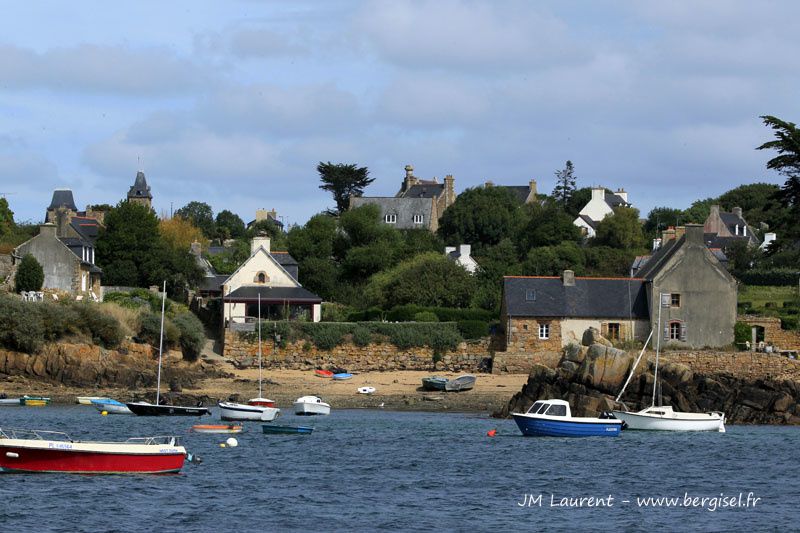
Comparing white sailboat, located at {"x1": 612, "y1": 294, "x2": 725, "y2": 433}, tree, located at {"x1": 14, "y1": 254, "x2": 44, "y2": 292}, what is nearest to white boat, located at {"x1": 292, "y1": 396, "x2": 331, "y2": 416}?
white sailboat, located at {"x1": 612, "y1": 294, "x2": 725, "y2": 433}

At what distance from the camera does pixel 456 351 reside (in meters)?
73.4

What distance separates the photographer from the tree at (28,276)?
7450cm

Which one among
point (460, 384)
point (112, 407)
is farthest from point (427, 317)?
point (112, 407)

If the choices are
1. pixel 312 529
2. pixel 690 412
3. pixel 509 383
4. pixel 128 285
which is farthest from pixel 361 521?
pixel 128 285

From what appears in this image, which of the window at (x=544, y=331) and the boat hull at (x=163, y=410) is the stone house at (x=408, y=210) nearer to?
the window at (x=544, y=331)

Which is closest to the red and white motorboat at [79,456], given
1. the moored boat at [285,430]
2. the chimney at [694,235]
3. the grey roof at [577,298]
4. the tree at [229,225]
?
the moored boat at [285,430]

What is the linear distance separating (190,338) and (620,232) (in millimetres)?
44615

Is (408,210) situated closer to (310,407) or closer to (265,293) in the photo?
(265,293)

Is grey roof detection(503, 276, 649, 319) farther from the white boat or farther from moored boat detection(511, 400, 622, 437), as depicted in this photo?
moored boat detection(511, 400, 622, 437)

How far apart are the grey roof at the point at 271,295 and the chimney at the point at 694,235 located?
70.5 feet

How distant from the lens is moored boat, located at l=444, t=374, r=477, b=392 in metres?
66.3

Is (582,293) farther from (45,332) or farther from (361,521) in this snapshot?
(361,521)

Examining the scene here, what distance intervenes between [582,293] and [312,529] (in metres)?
42.0

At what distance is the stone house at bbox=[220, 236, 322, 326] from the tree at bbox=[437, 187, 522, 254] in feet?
95.3
